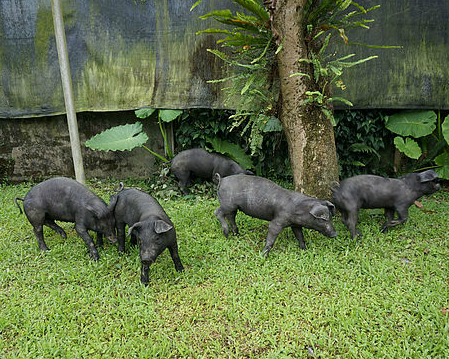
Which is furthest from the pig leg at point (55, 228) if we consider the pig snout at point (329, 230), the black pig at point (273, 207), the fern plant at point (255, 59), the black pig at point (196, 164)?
the pig snout at point (329, 230)

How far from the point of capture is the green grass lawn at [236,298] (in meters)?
3.09

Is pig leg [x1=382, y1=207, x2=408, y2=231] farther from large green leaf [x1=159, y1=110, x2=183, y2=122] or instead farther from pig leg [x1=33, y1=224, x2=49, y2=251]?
pig leg [x1=33, y1=224, x2=49, y2=251]

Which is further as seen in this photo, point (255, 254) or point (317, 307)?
point (255, 254)

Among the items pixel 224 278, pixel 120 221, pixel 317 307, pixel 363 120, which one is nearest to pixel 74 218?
pixel 120 221

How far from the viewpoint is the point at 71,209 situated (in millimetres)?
4477

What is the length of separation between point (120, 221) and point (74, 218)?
24.2 inches

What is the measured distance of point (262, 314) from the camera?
3422mm

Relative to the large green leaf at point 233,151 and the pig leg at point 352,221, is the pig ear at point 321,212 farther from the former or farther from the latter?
the large green leaf at point 233,151

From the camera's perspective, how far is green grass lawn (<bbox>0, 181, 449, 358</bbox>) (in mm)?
3094

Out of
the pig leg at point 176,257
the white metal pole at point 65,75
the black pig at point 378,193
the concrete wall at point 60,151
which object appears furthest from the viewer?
the concrete wall at point 60,151

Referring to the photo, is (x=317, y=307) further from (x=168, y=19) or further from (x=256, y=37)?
(x=168, y=19)

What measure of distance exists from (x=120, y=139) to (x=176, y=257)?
11.4 feet

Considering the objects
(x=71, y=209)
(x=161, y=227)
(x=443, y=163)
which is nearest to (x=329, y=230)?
(x=161, y=227)

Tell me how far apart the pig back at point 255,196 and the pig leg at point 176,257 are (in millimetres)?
1086
